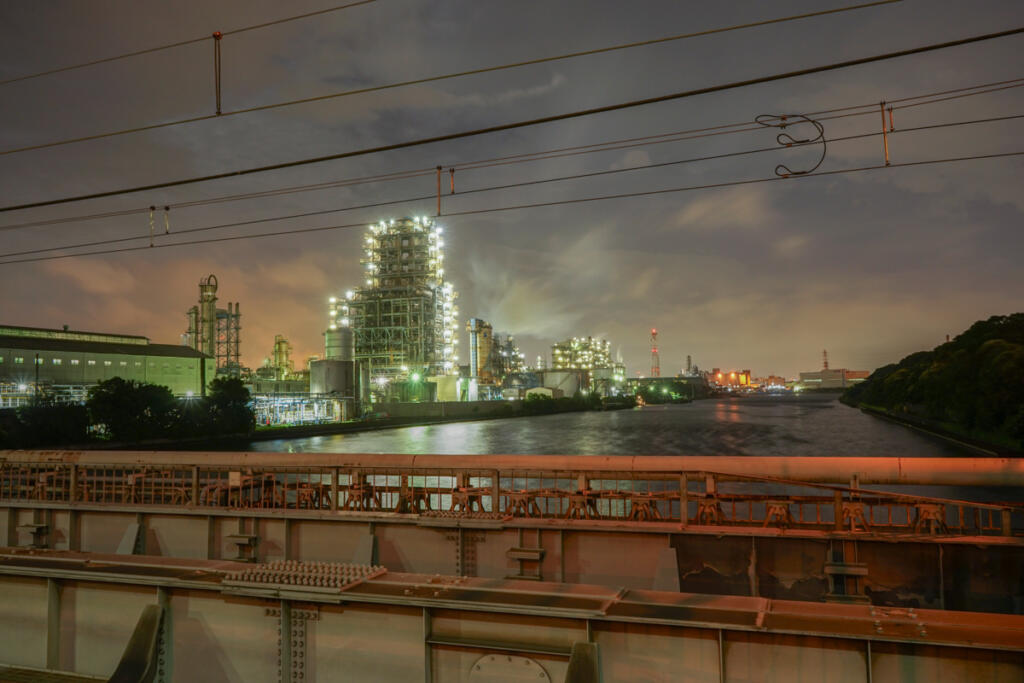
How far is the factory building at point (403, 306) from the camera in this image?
9288cm

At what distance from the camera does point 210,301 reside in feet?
309

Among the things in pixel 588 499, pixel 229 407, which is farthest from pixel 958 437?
pixel 229 407

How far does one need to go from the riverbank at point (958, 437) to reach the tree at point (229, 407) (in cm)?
5955

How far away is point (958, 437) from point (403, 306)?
68.4 m

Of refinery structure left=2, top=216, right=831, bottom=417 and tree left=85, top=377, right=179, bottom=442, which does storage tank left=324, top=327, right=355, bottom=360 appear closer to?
refinery structure left=2, top=216, right=831, bottom=417

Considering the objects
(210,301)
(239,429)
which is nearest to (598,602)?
(239,429)

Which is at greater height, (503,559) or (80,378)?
(80,378)

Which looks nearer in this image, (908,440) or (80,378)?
(908,440)

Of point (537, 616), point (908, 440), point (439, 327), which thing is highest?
point (439, 327)

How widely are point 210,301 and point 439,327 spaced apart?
34.2 metres

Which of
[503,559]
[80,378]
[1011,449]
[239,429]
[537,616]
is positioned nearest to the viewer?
[537,616]

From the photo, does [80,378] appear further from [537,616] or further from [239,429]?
[537,616]

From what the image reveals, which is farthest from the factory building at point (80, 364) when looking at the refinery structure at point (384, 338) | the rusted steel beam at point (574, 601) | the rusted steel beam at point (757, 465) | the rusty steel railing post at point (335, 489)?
the rusted steel beam at point (574, 601)

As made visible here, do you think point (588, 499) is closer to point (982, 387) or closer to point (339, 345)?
point (982, 387)
